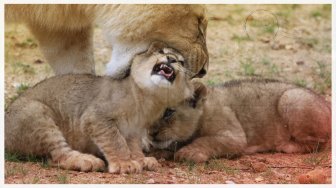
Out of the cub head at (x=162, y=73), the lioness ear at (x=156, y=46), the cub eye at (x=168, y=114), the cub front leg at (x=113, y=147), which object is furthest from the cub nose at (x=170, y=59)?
the cub eye at (x=168, y=114)

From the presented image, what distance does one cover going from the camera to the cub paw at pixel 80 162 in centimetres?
433

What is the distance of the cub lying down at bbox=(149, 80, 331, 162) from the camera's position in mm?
4941

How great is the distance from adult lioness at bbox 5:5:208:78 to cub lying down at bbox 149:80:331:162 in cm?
46

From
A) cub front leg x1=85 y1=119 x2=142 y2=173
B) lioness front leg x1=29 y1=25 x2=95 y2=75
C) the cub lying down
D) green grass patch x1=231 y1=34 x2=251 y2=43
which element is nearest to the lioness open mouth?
cub front leg x1=85 y1=119 x2=142 y2=173

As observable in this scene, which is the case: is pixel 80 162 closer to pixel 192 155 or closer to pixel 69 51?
pixel 192 155

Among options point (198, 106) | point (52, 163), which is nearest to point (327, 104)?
point (198, 106)

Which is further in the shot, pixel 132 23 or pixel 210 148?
pixel 210 148

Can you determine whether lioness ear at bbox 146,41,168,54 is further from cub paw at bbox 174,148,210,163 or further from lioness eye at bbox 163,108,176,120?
cub paw at bbox 174,148,210,163

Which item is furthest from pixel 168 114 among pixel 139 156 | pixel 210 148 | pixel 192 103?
pixel 139 156

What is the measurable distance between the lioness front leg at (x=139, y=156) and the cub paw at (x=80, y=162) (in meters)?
0.22

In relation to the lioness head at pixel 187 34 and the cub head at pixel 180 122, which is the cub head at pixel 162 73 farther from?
the cub head at pixel 180 122

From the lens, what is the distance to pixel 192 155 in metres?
4.78

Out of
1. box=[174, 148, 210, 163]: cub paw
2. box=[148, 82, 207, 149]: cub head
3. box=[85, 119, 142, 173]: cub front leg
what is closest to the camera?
box=[85, 119, 142, 173]: cub front leg

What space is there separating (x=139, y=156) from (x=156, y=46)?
650 millimetres
